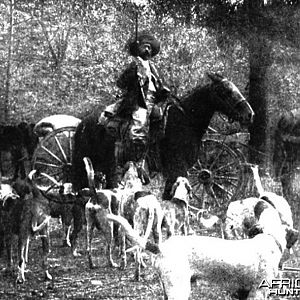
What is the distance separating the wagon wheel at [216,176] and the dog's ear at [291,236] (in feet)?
1.73

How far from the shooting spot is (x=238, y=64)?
6.43 m

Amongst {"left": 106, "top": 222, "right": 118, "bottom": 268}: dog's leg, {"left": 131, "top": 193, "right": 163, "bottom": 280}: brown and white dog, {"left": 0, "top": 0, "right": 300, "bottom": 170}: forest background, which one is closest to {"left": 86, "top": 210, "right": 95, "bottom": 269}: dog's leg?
{"left": 106, "top": 222, "right": 118, "bottom": 268}: dog's leg

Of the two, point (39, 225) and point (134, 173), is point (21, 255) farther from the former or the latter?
point (134, 173)

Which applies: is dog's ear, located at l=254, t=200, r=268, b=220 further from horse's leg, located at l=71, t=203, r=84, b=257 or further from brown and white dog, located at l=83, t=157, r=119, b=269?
horse's leg, located at l=71, t=203, r=84, b=257

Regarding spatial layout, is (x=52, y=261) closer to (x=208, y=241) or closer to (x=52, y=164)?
(x=52, y=164)

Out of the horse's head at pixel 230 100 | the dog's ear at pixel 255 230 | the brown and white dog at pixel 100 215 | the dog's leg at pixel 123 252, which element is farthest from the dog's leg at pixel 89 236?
the horse's head at pixel 230 100

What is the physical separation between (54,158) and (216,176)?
4.45 feet

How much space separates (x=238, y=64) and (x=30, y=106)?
1.80 metres

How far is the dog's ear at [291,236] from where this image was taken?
620 cm

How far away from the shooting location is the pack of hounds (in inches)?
225

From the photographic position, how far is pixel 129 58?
6203 millimetres

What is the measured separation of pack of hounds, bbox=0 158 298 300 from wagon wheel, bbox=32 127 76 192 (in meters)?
0.06

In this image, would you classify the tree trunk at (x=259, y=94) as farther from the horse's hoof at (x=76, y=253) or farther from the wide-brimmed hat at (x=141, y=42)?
the horse's hoof at (x=76, y=253)

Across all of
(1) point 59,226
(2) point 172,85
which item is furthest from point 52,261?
(2) point 172,85
